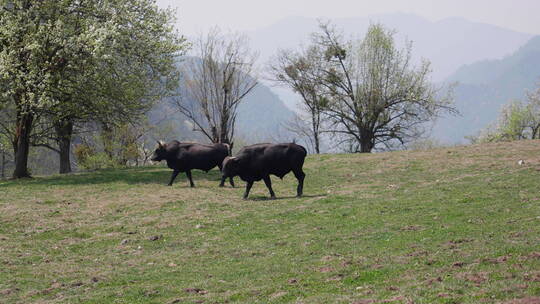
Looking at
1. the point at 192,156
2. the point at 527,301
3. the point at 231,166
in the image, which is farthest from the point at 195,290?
the point at 192,156

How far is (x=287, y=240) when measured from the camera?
1638 centimetres

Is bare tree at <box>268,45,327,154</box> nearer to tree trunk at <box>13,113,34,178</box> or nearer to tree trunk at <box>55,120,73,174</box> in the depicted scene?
tree trunk at <box>55,120,73,174</box>

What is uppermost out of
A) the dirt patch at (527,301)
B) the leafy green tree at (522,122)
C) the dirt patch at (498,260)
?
the leafy green tree at (522,122)

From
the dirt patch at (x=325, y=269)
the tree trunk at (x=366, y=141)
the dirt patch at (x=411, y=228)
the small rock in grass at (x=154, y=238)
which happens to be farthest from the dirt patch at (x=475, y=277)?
the tree trunk at (x=366, y=141)

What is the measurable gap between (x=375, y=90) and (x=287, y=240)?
38.6 metres

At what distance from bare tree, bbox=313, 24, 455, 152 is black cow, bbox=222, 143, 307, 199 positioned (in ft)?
96.9

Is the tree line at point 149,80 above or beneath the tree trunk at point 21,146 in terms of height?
above

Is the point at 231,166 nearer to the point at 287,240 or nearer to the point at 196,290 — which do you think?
the point at 287,240

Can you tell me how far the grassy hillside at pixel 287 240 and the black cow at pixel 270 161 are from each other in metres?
1.14

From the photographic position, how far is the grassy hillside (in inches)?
444

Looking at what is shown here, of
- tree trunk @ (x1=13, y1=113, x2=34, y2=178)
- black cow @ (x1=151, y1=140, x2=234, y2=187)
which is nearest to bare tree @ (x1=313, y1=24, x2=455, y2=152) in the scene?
black cow @ (x1=151, y1=140, x2=234, y2=187)

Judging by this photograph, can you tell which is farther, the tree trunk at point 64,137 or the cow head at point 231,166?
the tree trunk at point 64,137

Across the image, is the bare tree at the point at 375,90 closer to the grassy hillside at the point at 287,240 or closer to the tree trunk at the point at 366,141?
the tree trunk at the point at 366,141

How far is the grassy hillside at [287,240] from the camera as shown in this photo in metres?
11.3
